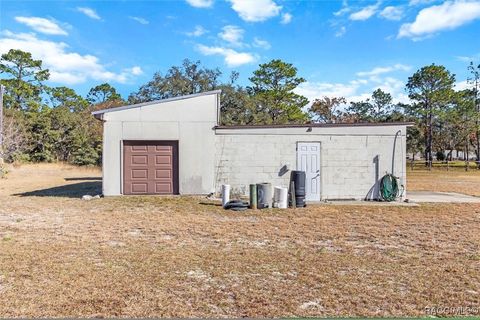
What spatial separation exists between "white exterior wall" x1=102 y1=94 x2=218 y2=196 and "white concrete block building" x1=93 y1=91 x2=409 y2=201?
0.11ft

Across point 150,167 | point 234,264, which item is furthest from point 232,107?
point 234,264

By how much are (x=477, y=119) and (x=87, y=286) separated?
4298cm

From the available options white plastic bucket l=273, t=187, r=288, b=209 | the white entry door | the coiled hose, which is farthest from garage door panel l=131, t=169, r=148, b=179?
the coiled hose

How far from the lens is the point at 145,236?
6230mm

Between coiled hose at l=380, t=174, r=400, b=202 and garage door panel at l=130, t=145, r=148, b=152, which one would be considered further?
garage door panel at l=130, t=145, r=148, b=152

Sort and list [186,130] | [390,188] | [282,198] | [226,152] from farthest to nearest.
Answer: [186,130] < [226,152] < [390,188] < [282,198]

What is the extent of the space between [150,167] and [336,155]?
257 inches

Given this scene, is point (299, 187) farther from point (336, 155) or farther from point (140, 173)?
point (140, 173)

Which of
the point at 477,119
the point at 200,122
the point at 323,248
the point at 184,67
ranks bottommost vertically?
the point at 323,248

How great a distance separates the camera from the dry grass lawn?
10.6ft

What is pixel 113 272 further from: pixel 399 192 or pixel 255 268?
pixel 399 192

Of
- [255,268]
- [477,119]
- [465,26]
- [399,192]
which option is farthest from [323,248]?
[477,119]

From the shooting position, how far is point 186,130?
11680 mm

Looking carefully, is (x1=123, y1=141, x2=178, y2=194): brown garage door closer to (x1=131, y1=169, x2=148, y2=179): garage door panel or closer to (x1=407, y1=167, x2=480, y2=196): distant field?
(x1=131, y1=169, x2=148, y2=179): garage door panel
